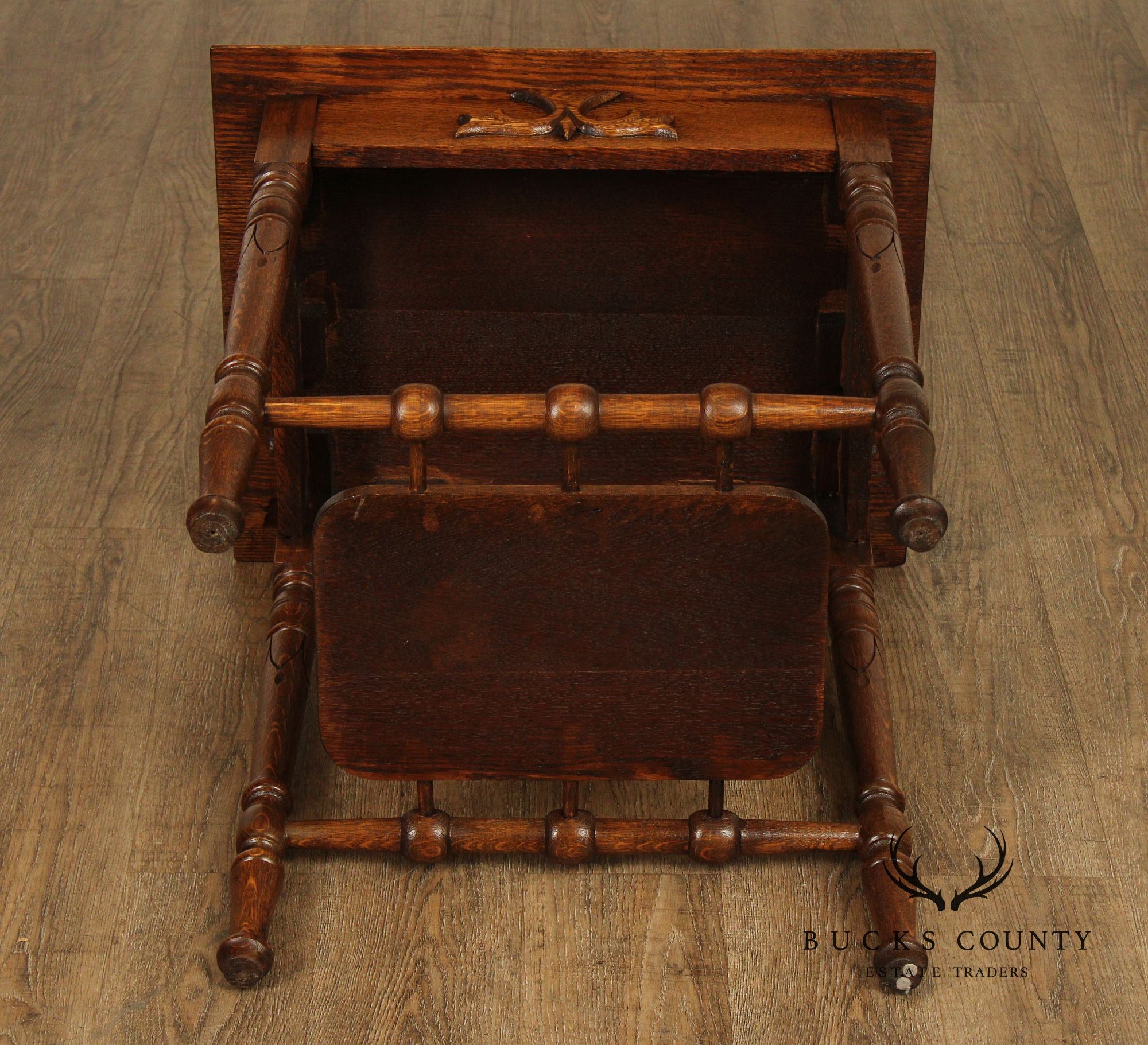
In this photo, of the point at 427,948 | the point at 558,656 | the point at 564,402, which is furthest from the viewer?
the point at 427,948

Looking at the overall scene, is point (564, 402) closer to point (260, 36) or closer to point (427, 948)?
point (427, 948)

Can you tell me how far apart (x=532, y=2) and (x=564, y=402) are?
2.20 metres

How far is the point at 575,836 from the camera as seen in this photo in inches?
74.5

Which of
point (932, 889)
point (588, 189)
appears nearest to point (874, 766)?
point (932, 889)

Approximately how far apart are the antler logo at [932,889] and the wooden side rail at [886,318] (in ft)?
1.19

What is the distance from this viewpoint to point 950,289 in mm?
2883

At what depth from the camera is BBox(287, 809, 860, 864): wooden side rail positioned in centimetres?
189

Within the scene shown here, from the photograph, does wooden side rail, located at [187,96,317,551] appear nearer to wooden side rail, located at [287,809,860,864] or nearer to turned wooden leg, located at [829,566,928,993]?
wooden side rail, located at [287,809,860,864]

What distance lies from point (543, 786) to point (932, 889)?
0.45 meters

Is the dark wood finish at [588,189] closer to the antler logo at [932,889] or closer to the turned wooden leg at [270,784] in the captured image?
the turned wooden leg at [270,784]

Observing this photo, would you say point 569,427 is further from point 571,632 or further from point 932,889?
point 932,889

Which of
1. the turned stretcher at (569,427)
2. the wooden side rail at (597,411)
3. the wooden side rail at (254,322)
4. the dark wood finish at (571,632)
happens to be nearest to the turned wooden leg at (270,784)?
the turned stretcher at (569,427)

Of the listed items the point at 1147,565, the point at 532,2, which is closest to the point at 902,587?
the point at 1147,565

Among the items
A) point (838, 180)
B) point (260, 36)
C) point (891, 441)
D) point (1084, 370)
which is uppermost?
point (260, 36)
